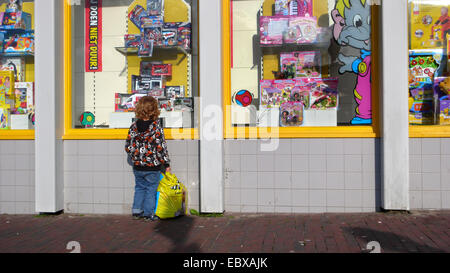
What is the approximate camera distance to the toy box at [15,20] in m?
6.95

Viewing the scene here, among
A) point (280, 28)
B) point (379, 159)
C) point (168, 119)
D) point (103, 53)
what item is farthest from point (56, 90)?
point (379, 159)

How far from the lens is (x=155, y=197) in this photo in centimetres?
600

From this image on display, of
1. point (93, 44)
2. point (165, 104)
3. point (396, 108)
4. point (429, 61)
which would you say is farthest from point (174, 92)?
point (429, 61)

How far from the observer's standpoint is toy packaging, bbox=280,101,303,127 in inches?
251

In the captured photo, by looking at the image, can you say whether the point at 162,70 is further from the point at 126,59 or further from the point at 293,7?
the point at 293,7

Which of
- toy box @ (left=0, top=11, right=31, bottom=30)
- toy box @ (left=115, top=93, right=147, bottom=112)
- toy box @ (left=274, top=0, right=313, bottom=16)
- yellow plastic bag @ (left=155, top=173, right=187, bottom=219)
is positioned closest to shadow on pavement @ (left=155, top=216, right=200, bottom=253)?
yellow plastic bag @ (left=155, top=173, right=187, bottom=219)

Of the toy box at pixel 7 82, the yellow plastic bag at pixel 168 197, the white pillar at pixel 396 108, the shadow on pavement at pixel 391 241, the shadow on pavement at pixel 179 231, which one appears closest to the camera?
the shadow on pavement at pixel 391 241

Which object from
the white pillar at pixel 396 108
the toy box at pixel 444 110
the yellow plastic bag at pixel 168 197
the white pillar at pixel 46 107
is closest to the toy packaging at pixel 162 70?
the white pillar at pixel 46 107

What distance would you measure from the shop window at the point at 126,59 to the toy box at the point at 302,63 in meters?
1.40

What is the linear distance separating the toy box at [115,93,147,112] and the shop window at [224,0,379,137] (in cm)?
148

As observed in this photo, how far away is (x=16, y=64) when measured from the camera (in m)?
6.99

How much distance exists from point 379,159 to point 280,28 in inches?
94.2

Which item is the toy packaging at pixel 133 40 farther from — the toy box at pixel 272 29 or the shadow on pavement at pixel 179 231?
the shadow on pavement at pixel 179 231

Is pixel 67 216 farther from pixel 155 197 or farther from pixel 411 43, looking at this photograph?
pixel 411 43
